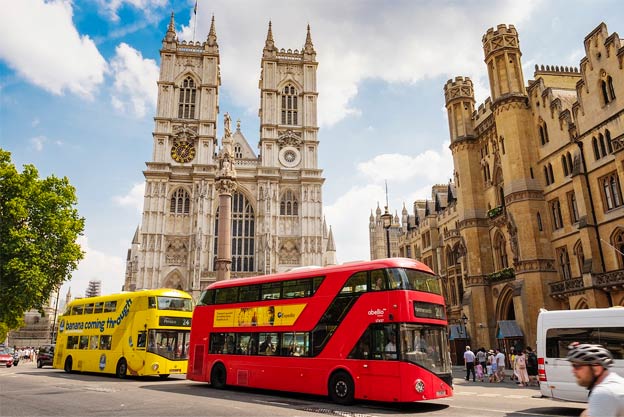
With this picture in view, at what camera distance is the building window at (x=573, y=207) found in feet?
75.8

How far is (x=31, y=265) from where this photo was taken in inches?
1042

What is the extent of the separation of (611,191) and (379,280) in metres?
15.4

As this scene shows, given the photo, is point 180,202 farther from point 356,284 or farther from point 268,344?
point 356,284

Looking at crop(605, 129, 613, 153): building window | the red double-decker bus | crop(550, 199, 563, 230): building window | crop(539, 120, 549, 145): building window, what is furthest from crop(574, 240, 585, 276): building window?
the red double-decker bus

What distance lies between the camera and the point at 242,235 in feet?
174

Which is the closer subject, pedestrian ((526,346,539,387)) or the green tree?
pedestrian ((526,346,539,387))

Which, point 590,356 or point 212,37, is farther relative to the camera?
point 212,37

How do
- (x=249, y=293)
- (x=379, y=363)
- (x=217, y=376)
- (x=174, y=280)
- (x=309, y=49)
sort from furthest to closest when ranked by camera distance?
(x=309, y=49)
(x=174, y=280)
(x=217, y=376)
(x=249, y=293)
(x=379, y=363)

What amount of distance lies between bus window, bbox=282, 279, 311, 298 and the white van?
658 cm

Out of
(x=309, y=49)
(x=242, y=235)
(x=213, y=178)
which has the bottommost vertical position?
(x=242, y=235)

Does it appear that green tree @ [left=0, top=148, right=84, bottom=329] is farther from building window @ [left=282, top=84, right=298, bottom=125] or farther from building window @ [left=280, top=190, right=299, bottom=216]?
building window @ [left=282, top=84, right=298, bottom=125]

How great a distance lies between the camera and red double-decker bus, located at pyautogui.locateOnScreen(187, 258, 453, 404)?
1098cm

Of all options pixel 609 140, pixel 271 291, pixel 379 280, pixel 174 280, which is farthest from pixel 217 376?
pixel 174 280

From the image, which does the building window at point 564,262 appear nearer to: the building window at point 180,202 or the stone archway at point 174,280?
the stone archway at point 174,280
